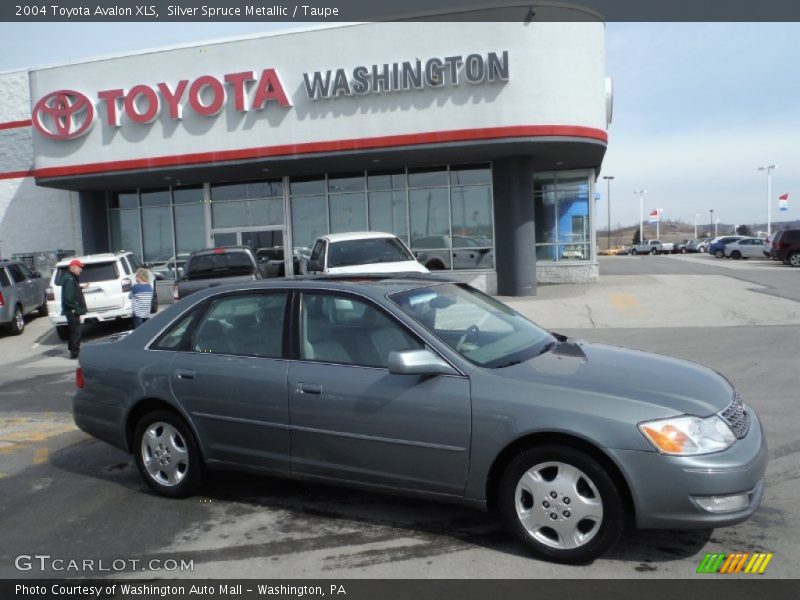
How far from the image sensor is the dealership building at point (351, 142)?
1731 centimetres

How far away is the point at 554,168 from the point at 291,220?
8914mm

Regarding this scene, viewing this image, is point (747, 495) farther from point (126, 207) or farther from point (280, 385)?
point (126, 207)

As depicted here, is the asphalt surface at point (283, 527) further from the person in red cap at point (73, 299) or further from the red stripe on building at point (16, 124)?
the red stripe on building at point (16, 124)

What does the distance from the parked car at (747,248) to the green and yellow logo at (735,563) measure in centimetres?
4030

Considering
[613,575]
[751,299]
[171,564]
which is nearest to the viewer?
[613,575]

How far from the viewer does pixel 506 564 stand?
12.0ft

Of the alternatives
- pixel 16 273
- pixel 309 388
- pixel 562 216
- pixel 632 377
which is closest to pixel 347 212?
pixel 562 216

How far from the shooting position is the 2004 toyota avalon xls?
349cm

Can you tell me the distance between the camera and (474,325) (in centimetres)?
466

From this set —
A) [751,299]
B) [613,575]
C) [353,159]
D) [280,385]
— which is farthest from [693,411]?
[353,159]

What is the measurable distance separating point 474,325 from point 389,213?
53.4 feet

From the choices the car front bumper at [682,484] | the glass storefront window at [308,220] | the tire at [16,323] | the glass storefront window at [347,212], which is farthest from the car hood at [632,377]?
the glass storefront window at [308,220]

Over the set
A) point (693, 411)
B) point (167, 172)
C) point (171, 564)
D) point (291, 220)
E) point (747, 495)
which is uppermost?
point (167, 172)

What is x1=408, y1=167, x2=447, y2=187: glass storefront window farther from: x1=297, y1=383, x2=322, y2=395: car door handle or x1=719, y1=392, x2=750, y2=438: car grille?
x1=719, y1=392, x2=750, y2=438: car grille
